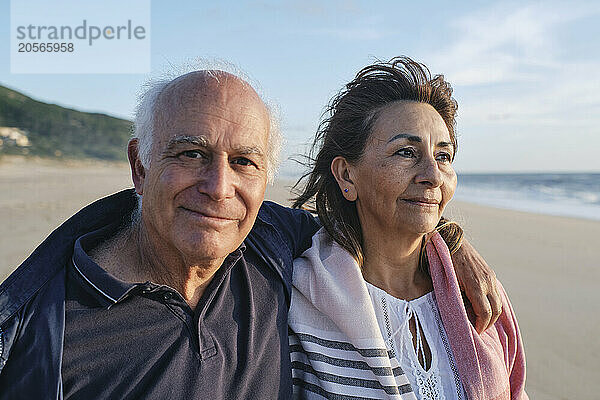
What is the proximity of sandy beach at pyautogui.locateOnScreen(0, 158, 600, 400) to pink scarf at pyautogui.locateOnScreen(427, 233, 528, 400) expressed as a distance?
1.82 feet

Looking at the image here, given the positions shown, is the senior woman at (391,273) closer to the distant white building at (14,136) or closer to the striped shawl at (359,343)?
the striped shawl at (359,343)

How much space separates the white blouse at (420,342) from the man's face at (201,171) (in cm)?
80

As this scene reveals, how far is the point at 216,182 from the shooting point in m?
1.99

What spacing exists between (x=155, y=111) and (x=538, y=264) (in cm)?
743

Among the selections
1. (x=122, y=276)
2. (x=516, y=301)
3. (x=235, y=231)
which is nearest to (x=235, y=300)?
(x=235, y=231)

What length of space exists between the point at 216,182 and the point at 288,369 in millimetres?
845

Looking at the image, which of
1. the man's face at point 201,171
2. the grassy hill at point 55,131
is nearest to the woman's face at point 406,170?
the man's face at point 201,171

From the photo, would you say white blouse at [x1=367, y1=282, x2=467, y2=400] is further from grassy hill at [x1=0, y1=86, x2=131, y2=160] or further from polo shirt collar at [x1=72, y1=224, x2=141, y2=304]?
grassy hill at [x1=0, y1=86, x2=131, y2=160]

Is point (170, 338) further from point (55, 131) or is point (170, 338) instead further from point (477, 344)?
point (55, 131)

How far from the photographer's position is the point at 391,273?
260cm

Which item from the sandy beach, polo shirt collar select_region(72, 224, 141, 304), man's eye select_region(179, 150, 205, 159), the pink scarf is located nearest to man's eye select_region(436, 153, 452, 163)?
the pink scarf

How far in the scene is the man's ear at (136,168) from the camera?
2.19 m

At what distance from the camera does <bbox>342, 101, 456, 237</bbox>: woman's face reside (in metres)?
2.39

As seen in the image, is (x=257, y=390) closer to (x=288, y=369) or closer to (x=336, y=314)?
(x=288, y=369)
